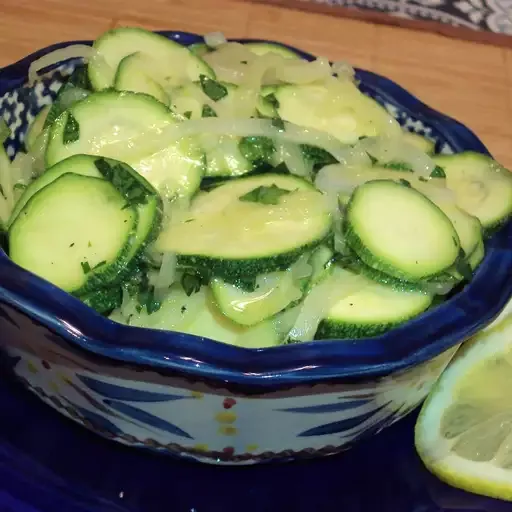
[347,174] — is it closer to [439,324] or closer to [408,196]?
[408,196]

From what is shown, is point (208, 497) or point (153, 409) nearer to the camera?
point (153, 409)

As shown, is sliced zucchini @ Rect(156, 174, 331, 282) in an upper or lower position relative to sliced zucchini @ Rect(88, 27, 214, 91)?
lower

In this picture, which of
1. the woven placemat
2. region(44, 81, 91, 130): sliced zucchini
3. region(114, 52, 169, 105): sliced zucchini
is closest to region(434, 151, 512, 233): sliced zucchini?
region(114, 52, 169, 105): sliced zucchini

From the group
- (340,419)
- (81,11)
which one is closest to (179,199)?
(340,419)

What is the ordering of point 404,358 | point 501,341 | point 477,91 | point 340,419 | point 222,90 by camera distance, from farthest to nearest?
point 477,91 < point 501,341 < point 222,90 < point 340,419 < point 404,358

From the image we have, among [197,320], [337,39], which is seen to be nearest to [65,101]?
[197,320]

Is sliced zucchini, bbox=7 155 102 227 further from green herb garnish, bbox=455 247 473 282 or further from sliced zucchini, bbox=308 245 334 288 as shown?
green herb garnish, bbox=455 247 473 282

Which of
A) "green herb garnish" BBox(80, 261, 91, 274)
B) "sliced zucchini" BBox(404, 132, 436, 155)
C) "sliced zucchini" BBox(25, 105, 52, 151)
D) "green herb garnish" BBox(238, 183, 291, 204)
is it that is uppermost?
"green herb garnish" BBox(238, 183, 291, 204)
